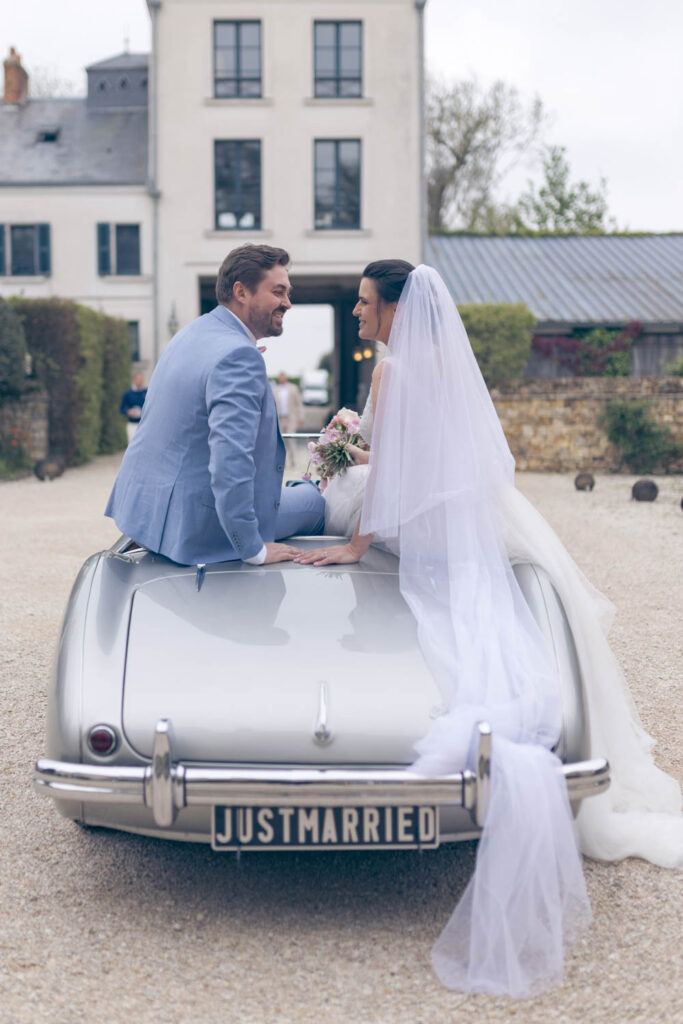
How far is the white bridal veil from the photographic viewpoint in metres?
2.65

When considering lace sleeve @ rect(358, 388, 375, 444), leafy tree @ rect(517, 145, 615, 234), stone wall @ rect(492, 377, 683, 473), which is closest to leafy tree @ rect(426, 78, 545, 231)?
leafy tree @ rect(517, 145, 615, 234)

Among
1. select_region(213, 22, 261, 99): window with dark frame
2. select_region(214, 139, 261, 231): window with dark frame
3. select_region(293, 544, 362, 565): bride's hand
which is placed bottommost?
select_region(293, 544, 362, 565): bride's hand

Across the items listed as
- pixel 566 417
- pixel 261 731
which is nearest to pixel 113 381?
pixel 566 417

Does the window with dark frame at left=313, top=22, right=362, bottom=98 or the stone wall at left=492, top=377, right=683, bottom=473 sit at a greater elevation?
the window with dark frame at left=313, top=22, right=362, bottom=98

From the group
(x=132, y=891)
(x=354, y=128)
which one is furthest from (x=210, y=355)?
(x=354, y=128)

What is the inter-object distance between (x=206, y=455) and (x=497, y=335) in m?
20.4

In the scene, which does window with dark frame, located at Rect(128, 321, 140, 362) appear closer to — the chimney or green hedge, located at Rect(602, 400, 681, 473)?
the chimney

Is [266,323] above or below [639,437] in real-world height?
above

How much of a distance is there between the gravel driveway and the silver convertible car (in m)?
0.32

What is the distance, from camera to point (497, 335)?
76.3 ft

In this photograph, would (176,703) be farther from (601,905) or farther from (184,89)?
(184,89)

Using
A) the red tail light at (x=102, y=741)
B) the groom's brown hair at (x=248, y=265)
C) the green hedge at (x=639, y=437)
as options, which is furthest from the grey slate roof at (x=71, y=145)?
the red tail light at (x=102, y=741)

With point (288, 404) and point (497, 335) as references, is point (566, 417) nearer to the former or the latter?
point (497, 335)

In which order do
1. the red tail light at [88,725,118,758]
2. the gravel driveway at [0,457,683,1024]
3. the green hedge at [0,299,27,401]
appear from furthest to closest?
1. the green hedge at [0,299,27,401]
2. the red tail light at [88,725,118,758]
3. the gravel driveway at [0,457,683,1024]
